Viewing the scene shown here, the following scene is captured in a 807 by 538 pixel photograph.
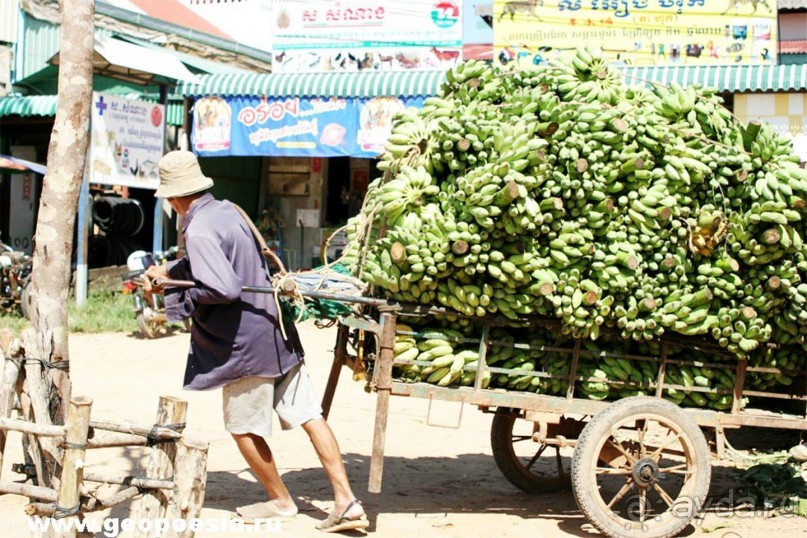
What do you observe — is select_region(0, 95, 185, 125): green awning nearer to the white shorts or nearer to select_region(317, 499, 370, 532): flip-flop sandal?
the white shorts

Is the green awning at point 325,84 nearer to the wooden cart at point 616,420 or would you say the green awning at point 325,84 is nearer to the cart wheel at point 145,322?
the cart wheel at point 145,322

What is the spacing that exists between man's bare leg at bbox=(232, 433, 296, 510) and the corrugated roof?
1469cm

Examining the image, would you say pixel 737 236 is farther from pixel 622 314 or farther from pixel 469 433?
pixel 469 433

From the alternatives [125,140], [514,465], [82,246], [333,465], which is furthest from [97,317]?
[333,465]

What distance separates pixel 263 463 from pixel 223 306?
837mm

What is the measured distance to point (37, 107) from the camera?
13.4 m

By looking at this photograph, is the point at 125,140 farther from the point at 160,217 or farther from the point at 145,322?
the point at 145,322

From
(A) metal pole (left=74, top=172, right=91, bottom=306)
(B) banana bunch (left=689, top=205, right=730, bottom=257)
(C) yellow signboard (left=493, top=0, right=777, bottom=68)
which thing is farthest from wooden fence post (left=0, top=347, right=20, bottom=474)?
(C) yellow signboard (left=493, top=0, right=777, bottom=68)

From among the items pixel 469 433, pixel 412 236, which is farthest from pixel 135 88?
pixel 412 236

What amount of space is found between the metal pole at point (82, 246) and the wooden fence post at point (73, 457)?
29.5 feet

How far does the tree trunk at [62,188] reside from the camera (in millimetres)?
4586

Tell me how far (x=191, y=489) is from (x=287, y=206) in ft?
40.8

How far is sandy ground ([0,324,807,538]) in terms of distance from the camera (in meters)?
4.77

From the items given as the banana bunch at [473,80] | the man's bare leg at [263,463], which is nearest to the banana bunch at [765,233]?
the banana bunch at [473,80]
